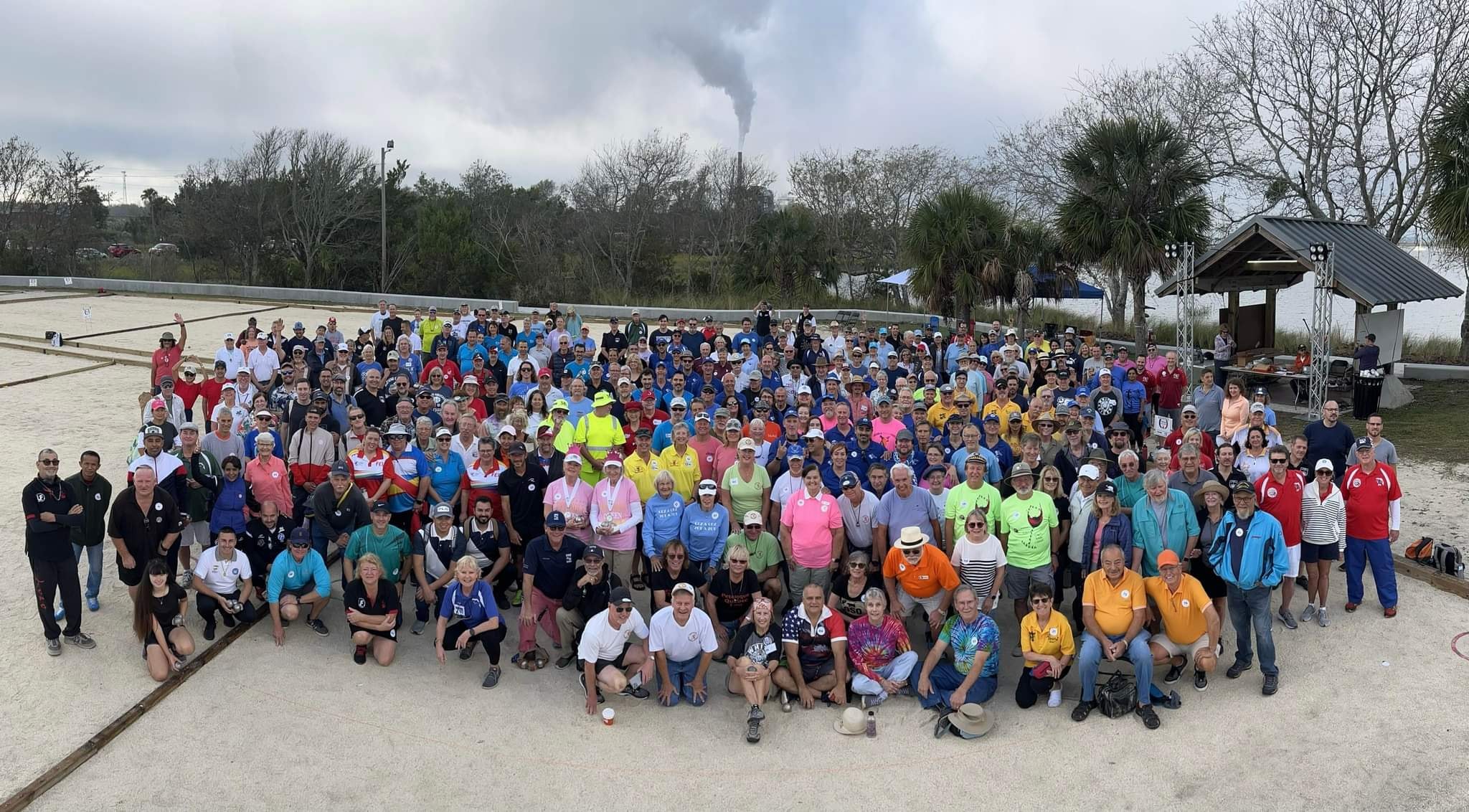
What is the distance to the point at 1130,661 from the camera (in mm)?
7035

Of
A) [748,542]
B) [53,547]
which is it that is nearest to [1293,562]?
[748,542]

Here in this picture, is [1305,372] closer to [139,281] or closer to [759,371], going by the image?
[759,371]

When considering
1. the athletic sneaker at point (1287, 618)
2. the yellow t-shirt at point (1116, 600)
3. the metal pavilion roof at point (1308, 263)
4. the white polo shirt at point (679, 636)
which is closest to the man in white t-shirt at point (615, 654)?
the white polo shirt at point (679, 636)

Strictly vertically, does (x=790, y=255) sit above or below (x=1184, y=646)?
above

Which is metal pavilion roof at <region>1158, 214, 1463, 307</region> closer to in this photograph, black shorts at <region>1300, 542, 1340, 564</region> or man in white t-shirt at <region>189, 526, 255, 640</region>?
black shorts at <region>1300, 542, 1340, 564</region>

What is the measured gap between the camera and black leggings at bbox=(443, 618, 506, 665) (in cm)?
755

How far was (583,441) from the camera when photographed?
31.5 ft

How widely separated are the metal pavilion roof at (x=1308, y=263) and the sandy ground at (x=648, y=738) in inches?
321

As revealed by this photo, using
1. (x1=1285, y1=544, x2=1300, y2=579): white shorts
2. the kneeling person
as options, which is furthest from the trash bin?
the kneeling person

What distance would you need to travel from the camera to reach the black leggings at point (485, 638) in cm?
755

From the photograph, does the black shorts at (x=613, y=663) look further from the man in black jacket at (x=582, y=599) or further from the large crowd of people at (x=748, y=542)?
the man in black jacket at (x=582, y=599)

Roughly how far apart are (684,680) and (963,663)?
212 centimetres

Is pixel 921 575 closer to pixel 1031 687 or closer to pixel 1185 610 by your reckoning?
pixel 1031 687

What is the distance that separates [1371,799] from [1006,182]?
2908cm
